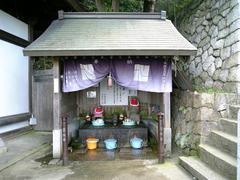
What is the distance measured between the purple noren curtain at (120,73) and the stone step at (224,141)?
226 cm

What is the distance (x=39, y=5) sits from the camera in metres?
10.9

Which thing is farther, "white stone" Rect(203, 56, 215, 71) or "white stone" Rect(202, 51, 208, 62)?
"white stone" Rect(202, 51, 208, 62)

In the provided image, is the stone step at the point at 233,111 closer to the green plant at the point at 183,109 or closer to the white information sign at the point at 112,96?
the green plant at the point at 183,109

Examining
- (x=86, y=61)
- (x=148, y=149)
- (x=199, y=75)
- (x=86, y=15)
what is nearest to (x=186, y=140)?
(x=148, y=149)

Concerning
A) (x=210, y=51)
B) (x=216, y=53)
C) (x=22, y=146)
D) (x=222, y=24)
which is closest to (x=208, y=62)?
(x=210, y=51)

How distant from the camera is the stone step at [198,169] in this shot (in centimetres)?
538

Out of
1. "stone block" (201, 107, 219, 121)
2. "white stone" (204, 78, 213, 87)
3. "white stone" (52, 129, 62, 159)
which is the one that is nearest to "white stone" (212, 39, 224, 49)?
"white stone" (204, 78, 213, 87)

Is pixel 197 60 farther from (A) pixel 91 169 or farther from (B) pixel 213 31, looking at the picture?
(A) pixel 91 169

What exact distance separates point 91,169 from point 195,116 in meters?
3.03

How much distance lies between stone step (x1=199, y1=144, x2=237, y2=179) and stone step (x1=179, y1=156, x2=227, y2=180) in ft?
0.30

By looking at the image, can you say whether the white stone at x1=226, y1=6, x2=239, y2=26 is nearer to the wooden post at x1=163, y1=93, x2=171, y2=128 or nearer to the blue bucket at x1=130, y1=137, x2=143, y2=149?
the wooden post at x1=163, y1=93, x2=171, y2=128

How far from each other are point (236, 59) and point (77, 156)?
16.5 feet

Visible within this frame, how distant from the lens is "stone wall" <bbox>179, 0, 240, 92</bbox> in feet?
24.0

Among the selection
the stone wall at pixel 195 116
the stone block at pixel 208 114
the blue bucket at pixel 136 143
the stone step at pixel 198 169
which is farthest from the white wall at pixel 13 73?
the stone block at pixel 208 114
